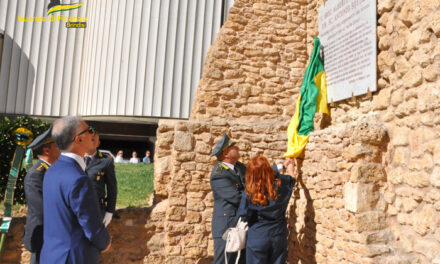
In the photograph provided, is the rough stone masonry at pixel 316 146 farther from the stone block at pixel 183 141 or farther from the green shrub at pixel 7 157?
the green shrub at pixel 7 157

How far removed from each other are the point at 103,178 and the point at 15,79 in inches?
334

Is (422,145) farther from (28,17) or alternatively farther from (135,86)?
(28,17)

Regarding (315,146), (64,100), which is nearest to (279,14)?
(315,146)

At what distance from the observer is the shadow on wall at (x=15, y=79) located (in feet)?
35.6

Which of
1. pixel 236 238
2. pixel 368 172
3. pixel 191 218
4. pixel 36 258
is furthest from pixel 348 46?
pixel 36 258

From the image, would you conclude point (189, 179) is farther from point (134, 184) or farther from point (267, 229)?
point (134, 184)

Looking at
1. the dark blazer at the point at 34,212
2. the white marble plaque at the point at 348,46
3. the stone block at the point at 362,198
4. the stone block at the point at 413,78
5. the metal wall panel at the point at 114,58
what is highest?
the metal wall panel at the point at 114,58

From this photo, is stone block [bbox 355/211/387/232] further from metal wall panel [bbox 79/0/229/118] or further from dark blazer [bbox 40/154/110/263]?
metal wall panel [bbox 79/0/229/118]

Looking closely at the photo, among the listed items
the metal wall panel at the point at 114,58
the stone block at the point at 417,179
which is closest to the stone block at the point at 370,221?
the stone block at the point at 417,179

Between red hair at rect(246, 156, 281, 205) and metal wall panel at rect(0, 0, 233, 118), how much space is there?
7.14 m

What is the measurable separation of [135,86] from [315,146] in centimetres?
730

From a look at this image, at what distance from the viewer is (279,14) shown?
6.05m

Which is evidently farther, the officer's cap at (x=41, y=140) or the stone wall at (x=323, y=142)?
the officer's cap at (x=41, y=140)

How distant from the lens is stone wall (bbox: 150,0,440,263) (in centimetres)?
310
